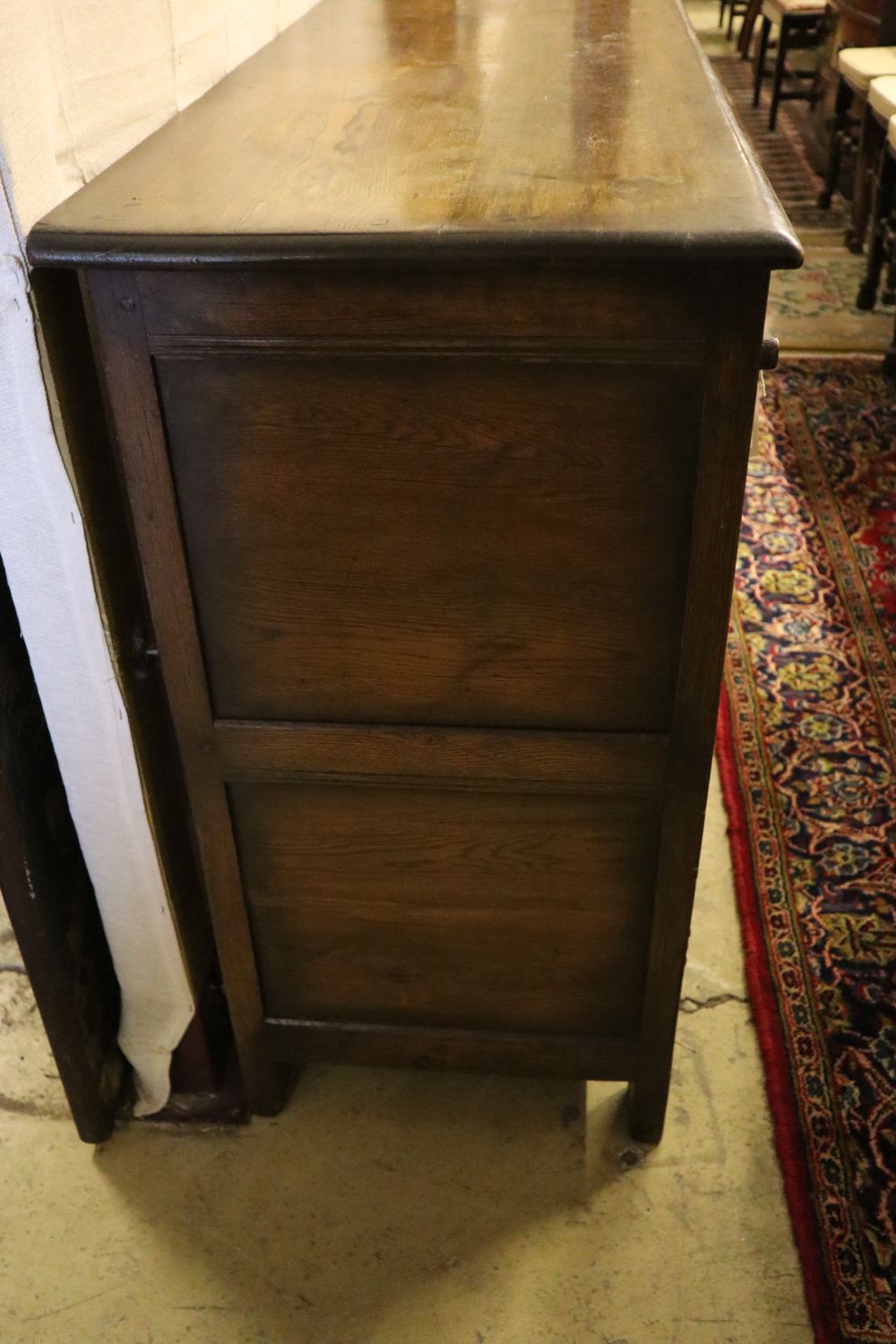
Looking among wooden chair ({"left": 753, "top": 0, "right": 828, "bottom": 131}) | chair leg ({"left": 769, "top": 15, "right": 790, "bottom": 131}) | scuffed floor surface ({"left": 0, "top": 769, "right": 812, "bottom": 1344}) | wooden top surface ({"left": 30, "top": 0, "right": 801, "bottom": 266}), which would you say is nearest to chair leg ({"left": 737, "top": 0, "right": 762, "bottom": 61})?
wooden chair ({"left": 753, "top": 0, "right": 828, "bottom": 131})

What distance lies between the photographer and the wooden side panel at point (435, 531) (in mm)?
923

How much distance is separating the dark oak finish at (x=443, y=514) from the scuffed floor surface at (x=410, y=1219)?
0.11 m

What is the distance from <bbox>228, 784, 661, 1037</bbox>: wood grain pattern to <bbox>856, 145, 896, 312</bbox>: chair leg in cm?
273

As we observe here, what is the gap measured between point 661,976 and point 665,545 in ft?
1.71

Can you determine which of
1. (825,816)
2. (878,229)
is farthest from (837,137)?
(825,816)

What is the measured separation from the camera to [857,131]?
4.26m

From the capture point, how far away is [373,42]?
1.62 metres

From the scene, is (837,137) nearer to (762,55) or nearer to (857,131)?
(857,131)

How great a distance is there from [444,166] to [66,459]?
0.42m

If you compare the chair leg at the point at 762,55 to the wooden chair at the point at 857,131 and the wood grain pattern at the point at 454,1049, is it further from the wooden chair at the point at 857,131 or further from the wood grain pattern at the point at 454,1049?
the wood grain pattern at the point at 454,1049

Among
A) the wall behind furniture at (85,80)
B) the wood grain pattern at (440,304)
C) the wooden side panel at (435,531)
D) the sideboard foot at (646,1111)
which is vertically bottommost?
the sideboard foot at (646,1111)

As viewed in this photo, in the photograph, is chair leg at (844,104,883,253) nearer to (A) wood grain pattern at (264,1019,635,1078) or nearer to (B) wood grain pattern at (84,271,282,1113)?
(A) wood grain pattern at (264,1019,635,1078)

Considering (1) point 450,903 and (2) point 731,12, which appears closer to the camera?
(1) point 450,903

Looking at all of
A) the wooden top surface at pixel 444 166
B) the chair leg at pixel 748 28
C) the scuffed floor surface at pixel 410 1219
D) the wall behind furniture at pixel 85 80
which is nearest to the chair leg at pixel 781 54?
the chair leg at pixel 748 28
